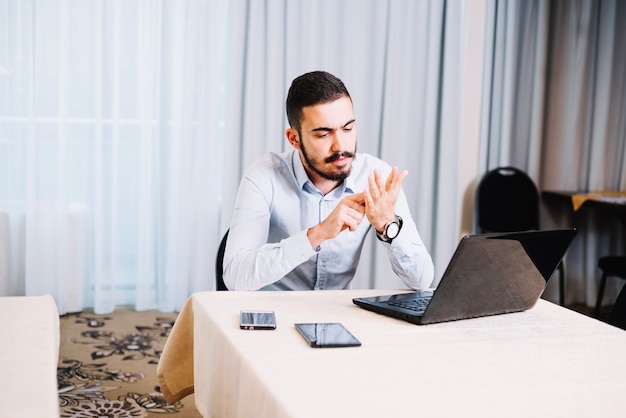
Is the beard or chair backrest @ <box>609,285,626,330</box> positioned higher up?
the beard

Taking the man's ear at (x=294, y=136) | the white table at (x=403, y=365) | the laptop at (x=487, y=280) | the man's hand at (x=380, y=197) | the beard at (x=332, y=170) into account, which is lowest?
the white table at (x=403, y=365)

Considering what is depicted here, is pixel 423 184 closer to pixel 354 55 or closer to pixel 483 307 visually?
pixel 354 55

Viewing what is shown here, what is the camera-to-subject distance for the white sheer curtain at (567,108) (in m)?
4.45

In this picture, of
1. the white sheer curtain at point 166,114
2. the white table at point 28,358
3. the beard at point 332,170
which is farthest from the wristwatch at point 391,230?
the white sheer curtain at point 166,114

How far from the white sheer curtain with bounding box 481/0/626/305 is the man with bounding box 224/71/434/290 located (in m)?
2.28

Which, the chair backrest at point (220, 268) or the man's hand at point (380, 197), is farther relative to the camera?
the chair backrest at point (220, 268)

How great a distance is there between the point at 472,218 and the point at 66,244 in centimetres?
238

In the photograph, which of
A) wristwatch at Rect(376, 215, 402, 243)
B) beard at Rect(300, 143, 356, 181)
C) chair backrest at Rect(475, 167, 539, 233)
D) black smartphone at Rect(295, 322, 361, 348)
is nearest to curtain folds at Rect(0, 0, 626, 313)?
chair backrest at Rect(475, 167, 539, 233)

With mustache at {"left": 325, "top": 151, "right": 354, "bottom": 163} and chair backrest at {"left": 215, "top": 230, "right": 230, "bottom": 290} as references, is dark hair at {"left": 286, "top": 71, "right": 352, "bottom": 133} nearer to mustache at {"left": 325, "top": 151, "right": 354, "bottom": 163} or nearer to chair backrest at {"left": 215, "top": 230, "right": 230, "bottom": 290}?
mustache at {"left": 325, "top": 151, "right": 354, "bottom": 163}

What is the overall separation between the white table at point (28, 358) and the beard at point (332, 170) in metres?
0.84

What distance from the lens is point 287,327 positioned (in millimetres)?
1553

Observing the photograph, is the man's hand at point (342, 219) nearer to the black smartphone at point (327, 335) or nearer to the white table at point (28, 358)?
the black smartphone at point (327, 335)

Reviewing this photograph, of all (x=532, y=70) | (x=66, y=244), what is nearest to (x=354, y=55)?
(x=532, y=70)

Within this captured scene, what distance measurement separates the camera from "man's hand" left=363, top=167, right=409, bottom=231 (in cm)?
194
